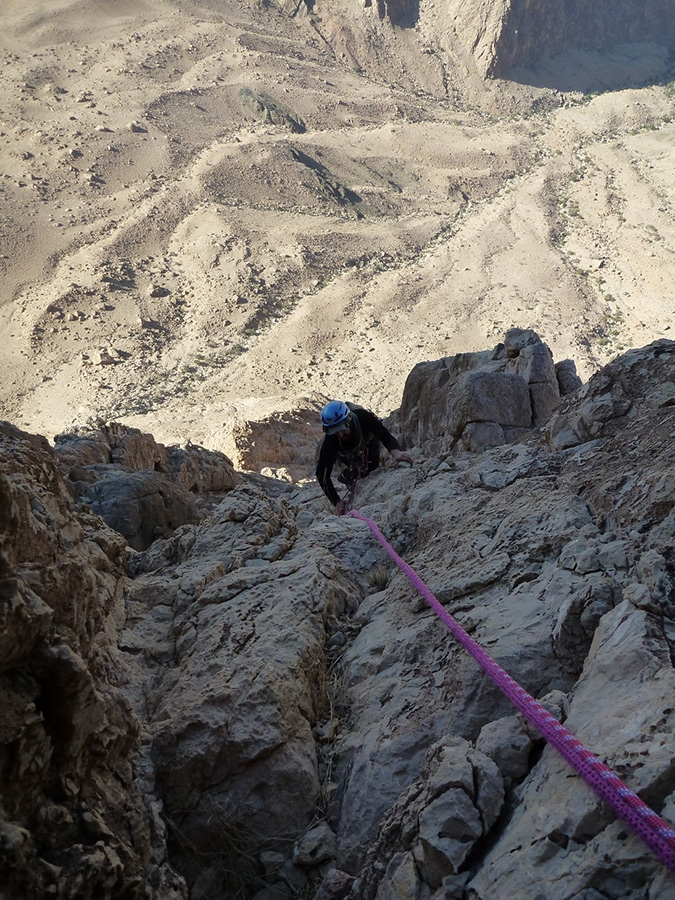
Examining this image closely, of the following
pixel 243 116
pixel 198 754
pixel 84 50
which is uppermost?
pixel 84 50

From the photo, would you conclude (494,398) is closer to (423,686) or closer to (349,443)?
(349,443)

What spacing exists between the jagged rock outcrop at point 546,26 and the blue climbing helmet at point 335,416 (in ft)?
161

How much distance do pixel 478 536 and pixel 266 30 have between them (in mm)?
49253

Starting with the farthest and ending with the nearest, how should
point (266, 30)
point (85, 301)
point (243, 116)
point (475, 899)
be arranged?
point (266, 30) < point (243, 116) < point (85, 301) < point (475, 899)

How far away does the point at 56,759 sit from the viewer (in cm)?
240

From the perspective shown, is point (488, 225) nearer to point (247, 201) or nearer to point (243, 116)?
point (247, 201)

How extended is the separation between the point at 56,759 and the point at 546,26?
60.8m

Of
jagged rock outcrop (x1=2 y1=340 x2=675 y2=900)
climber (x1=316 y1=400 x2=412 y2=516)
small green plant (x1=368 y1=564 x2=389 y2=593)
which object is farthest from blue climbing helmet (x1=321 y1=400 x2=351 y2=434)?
small green plant (x1=368 y1=564 x2=389 y2=593)

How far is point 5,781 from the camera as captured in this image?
2.15 metres

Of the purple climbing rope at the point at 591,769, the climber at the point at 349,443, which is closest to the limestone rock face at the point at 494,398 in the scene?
the climber at the point at 349,443

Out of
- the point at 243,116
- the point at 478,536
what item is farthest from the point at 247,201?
the point at 478,536

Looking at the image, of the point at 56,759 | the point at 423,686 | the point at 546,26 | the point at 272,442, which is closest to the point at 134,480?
the point at 423,686

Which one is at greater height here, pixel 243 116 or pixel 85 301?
pixel 243 116

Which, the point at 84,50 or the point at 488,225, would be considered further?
the point at 84,50
